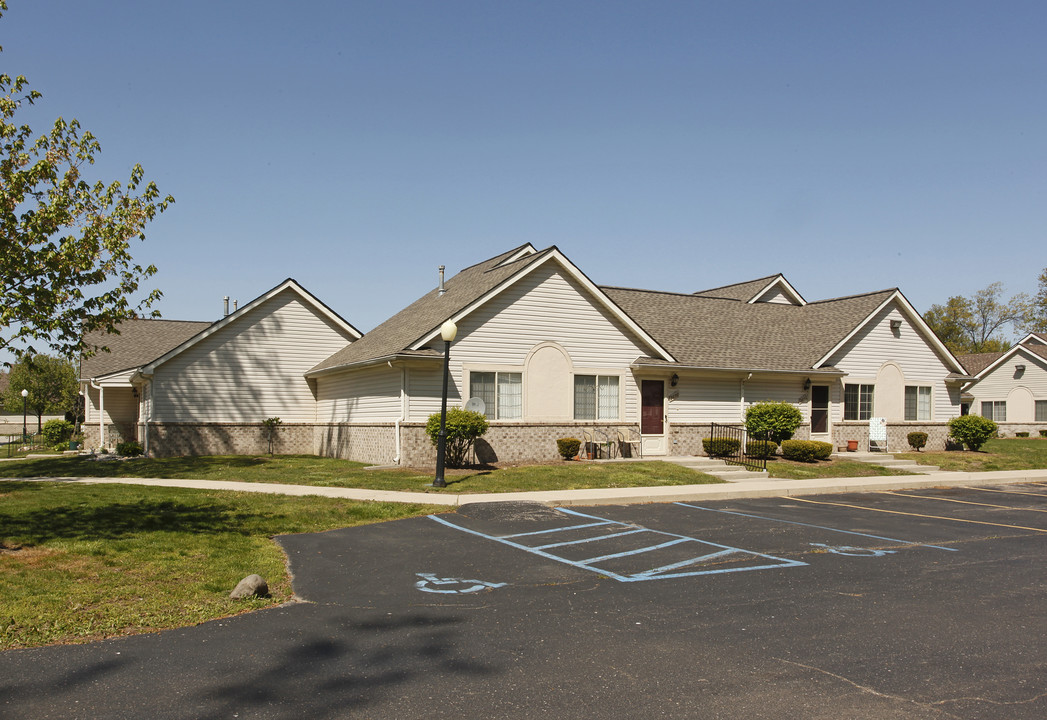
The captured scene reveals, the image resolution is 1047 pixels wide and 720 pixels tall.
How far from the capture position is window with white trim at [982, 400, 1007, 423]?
4862 centimetres

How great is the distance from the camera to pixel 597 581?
9.05 m

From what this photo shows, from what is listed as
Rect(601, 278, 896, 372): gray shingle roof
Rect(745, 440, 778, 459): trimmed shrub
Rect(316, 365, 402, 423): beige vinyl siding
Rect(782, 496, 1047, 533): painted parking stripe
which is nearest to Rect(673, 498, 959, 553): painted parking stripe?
Rect(782, 496, 1047, 533): painted parking stripe

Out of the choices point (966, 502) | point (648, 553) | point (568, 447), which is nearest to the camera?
point (648, 553)

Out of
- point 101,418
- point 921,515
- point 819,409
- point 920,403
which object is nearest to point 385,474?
point 921,515

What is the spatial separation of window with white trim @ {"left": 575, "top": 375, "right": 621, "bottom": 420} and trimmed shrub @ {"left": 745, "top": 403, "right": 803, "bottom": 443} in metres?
4.34

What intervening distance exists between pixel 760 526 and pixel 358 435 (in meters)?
14.4

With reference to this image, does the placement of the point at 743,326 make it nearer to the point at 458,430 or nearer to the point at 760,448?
the point at 760,448

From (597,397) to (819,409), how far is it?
895 centimetres

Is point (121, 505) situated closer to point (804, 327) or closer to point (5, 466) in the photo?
point (5, 466)

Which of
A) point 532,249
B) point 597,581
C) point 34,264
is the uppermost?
point 532,249

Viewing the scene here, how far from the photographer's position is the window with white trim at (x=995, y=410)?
48.6 m

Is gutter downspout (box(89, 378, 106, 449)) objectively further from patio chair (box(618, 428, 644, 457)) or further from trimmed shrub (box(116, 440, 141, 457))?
patio chair (box(618, 428, 644, 457))

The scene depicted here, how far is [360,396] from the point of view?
24484 millimetres

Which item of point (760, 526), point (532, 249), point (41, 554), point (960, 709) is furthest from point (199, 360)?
point (960, 709)
